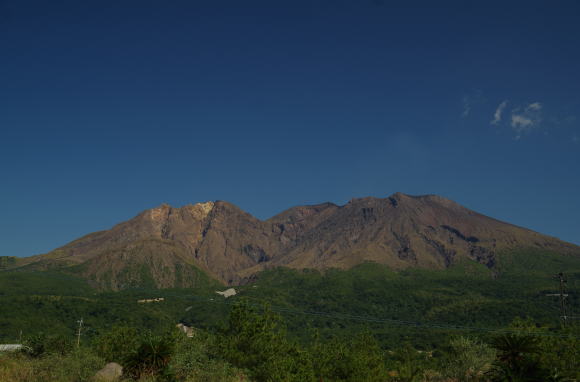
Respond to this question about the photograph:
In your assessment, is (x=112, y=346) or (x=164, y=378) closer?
(x=164, y=378)

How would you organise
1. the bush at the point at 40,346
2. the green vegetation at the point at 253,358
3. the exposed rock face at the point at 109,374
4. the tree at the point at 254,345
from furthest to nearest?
the tree at the point at 254,345, the bush at the point at 40,346, the green vegetation at the point at 253,358, the exposed rock face at the point at 109,374

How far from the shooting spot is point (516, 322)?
296 ft

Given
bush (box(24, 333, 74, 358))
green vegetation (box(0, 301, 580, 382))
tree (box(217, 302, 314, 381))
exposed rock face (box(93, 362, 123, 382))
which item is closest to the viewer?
exposed rock face (box(93, 362, 123, 382))

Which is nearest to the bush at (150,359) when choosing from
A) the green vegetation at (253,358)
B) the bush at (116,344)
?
the green vegetation at (253,358)

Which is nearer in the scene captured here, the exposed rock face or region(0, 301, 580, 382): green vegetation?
the exposed rock face

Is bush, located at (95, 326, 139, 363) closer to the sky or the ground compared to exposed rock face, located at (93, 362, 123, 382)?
closer to the ground

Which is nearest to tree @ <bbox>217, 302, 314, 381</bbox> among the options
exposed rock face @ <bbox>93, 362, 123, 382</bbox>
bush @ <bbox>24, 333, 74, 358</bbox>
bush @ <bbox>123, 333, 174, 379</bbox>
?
bush @ <bbox>123, 333, 174, 379</bbox>

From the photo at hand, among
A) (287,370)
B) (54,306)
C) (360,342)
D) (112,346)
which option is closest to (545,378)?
(287,370)

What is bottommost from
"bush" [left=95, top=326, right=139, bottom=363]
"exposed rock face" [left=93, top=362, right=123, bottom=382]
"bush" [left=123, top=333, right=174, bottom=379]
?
"bush" [left=95, top=326, right=139, bottom=363]

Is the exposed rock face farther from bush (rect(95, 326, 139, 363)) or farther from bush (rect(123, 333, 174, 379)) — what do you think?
bush (rect(95, 326, 139, 363))

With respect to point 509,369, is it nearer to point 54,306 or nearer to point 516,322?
point 516,322

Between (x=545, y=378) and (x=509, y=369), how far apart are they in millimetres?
2639

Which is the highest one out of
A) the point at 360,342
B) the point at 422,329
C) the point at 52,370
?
the point at 52,370

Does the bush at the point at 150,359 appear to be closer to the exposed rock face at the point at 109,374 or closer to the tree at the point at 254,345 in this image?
the exposed rock face at the point at 109,374
